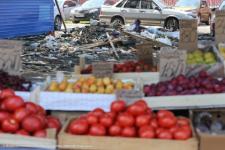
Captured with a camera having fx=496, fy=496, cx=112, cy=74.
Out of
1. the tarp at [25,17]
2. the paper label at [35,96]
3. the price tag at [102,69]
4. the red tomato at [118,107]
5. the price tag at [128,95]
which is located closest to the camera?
the red tomato at [118,107]

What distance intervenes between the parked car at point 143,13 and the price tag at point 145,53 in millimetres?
17187

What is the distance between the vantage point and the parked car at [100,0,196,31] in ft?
77.5

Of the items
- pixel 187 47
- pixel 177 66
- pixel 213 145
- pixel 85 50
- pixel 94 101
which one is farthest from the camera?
pixel 85 50

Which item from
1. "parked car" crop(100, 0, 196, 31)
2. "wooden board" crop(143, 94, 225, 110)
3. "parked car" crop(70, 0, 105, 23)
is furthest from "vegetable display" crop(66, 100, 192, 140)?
"parked car" crop(70, 0, 105, 23)

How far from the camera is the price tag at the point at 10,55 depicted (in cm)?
507

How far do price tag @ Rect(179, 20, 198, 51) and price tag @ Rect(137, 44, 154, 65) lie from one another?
40 cm

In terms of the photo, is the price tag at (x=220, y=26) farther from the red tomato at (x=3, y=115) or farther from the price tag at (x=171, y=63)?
the red tomato at (x=3, y=115)

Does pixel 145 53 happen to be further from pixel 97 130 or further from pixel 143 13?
pixel 143 13

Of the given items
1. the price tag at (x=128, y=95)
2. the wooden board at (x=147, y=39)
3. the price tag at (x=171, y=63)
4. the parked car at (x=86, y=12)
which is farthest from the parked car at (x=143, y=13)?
the price tag at (x=128, y=95)

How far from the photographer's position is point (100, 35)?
51.8 feet

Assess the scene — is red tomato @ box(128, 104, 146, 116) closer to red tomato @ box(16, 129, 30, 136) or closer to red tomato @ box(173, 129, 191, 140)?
red tomato @ box(173, 129, 191, 140)

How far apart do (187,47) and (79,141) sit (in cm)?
298

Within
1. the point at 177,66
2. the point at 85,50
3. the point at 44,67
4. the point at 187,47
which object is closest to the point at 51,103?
the point at 177,66

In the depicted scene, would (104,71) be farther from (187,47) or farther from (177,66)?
(187,47)
